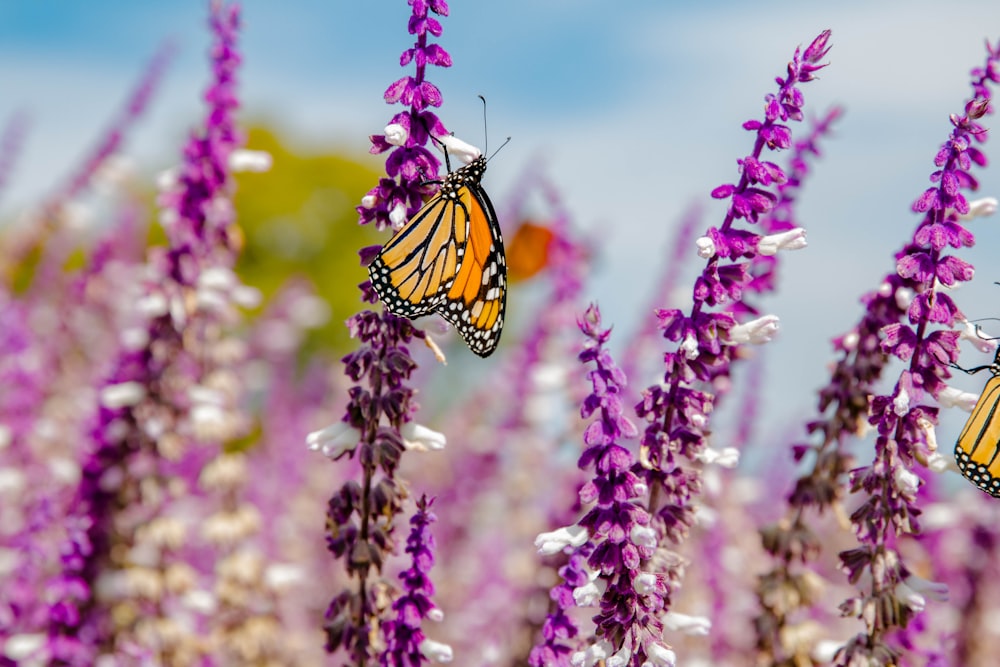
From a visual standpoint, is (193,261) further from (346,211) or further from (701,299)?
(346,211)

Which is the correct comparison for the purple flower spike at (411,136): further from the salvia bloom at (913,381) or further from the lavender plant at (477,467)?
the salvia bloom at (913,381)

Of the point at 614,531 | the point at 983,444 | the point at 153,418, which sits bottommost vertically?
the point at 614,531

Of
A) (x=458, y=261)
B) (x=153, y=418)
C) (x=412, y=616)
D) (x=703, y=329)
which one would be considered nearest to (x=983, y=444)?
(x=703, y=329)

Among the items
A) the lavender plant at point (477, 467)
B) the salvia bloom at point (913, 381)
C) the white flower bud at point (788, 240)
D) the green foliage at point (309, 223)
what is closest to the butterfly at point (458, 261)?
the lavender plant at point (477, 467)

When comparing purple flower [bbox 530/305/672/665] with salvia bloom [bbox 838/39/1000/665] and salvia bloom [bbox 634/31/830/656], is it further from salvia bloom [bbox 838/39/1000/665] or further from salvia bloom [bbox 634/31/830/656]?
salvia bloom [bbox 838/39/1000/665]

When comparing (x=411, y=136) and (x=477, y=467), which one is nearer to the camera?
(x=411, y=136)

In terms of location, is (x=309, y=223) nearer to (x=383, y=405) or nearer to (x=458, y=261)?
(x=458, y=261)

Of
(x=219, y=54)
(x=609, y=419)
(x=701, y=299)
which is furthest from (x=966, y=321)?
(x=219, y=54)
